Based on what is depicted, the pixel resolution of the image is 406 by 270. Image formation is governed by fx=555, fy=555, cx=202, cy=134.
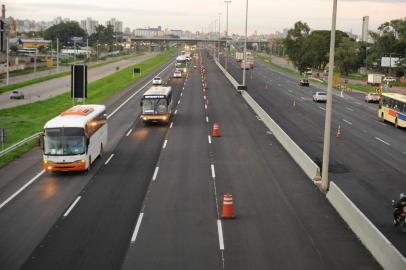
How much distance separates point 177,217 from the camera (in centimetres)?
1986

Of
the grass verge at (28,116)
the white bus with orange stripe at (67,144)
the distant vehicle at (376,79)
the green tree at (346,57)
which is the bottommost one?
the grass verge at (28,116)

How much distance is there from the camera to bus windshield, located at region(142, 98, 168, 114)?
42750 mm

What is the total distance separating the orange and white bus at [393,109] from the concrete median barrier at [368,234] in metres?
26.0

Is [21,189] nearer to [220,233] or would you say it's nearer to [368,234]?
[220,233]

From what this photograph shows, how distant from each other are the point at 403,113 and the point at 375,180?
20602 mm

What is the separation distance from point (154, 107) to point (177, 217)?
23645mm

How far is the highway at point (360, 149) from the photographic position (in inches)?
896

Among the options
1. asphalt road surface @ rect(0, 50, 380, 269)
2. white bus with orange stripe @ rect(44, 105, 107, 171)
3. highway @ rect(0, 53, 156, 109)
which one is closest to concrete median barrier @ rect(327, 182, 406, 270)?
asphalt road surface @ rect(0, 50, 380, 269)

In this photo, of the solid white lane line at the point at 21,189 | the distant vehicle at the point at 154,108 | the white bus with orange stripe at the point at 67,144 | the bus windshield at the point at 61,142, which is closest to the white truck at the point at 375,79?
the distant vehicle at the point at 154,108

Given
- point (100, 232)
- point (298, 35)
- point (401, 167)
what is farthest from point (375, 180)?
point (298, 35)

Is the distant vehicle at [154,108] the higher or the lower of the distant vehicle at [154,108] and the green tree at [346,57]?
the lower

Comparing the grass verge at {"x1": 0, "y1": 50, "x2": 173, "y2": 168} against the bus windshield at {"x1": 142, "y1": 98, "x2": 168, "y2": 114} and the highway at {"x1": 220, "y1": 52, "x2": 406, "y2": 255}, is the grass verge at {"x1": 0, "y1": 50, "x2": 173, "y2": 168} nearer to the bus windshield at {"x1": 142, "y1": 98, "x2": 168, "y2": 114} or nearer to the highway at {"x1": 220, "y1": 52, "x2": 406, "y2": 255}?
Result: the bus windshield at {"x1": 142, "y1": 98, "x2": 168, "y2": 114}

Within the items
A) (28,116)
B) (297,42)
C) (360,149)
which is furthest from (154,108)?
(297,42)

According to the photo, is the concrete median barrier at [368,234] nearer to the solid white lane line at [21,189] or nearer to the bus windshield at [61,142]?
the bus windshield at [61,142]
